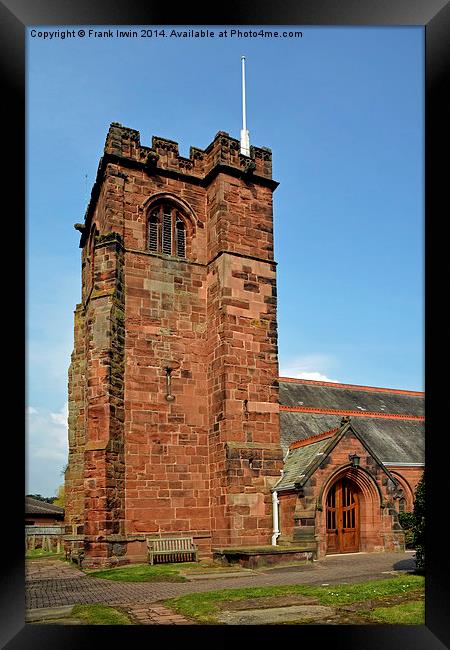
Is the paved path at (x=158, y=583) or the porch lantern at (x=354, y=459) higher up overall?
the porch lantern at (x=354, y=459)

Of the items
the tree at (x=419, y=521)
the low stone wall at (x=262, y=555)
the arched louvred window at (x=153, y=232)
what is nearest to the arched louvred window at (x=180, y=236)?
the arched louvred window at (x=153, y=232)

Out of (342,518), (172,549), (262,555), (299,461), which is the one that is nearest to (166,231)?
(299,461)

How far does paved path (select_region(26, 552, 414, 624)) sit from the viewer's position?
10789mm

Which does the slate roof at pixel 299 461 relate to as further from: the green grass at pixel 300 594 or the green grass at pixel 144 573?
the green grass at pixel 300 594

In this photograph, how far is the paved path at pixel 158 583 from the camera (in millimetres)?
10789

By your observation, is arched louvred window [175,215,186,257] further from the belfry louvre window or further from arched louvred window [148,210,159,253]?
arched louvred window [148,210,159,253]

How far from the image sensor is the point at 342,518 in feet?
59.2

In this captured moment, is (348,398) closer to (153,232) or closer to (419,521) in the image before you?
(153,232)

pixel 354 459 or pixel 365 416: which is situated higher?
pixel 365 416

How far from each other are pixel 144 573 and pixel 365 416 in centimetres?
1706

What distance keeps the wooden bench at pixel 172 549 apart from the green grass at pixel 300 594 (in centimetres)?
462

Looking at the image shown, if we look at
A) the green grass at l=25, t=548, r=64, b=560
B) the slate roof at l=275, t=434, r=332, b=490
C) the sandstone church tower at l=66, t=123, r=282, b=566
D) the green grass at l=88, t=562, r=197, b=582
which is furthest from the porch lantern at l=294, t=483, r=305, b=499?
the green grass at l=25, t=548, r=64, b=560

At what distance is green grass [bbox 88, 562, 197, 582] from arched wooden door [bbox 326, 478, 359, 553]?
4.38 metres
